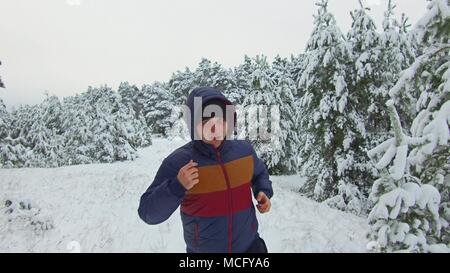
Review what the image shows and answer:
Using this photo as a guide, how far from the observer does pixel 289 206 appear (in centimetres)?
1354

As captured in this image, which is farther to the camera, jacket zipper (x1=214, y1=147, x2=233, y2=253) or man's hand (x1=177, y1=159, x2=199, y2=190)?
jacket zipper (x1=214, y1=147, x2=233, y2=253)

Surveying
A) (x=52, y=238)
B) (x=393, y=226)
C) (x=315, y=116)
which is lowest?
(x=52, y=238)

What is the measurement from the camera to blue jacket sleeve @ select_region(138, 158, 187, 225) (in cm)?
273

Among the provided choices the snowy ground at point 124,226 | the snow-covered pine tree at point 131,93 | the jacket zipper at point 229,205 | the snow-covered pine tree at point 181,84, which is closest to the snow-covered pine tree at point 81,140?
the snowy ground at point 124,226

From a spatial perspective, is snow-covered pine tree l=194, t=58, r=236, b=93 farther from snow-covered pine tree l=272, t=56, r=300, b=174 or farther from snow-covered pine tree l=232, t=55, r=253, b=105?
snow-covered pine tree l=272, t=56, r=300, b=174

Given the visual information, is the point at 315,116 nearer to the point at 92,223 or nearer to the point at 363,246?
the point at 363,246

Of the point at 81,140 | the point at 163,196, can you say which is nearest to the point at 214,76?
the point at 81,140

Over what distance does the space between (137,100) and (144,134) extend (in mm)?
29802

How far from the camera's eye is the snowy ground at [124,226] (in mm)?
10289

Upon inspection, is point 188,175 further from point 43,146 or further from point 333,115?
point 43,146

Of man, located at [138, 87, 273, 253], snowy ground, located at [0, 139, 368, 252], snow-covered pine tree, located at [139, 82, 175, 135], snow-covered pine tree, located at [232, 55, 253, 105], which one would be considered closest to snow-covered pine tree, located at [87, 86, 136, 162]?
snowy ground, located at [0, 139, 368, 252]

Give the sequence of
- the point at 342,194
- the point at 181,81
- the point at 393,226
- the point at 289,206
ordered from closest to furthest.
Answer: the point at 393,226 → the point at 289,206 → the point at 342,194 → the point at 181,81

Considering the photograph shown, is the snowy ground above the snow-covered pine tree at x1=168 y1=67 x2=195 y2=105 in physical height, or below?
below
